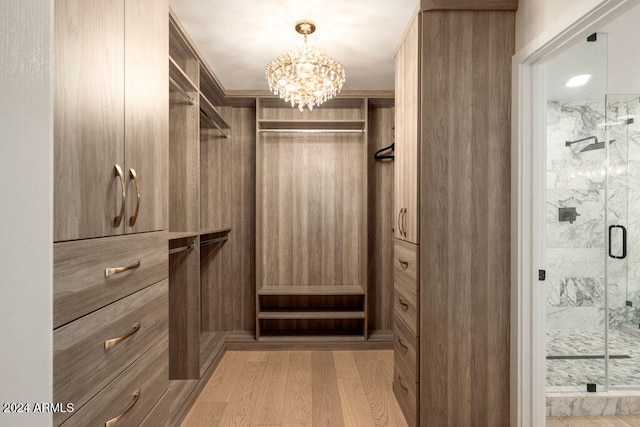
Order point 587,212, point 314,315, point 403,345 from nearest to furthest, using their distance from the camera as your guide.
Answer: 1. point 403,345
2. point 587,212
3. point 314,315

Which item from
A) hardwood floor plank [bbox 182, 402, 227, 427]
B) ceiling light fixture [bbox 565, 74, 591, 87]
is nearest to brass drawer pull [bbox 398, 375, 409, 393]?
hardwood floor plank [bbox 182, 402, 227, 427]

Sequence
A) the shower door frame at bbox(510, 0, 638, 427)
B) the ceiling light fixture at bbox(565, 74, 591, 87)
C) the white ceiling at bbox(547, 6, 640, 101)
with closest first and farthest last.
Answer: the shower door frame at bbox(510, 0, 638, 427), the white ceiling at bbox(547, 6, 640, 101), the ceiling light fixture at bbox(565, 74, 591, 87)

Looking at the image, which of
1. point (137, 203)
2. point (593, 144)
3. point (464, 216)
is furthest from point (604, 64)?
point (137, 203)

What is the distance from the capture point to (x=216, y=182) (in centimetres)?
379

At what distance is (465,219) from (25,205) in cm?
197

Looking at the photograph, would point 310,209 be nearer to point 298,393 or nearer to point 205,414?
point 298,393

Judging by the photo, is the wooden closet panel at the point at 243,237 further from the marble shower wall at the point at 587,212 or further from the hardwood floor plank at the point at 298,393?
the marble shower wall at the point at 587,212

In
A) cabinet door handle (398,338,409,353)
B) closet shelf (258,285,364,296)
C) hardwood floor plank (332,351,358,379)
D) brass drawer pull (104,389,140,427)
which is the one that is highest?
brass drawer pull (104,389,140,427)

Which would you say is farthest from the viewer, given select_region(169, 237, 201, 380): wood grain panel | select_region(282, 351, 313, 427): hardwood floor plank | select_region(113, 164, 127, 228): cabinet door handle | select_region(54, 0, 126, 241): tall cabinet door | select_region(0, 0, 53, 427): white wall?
select_region(169, 237, 201, 380): wood grain panel

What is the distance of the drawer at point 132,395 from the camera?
3.35 feet

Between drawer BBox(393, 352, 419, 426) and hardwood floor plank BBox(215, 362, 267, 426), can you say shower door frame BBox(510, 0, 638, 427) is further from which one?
hardwood floor plank BBox(215, 362, 267, 426)

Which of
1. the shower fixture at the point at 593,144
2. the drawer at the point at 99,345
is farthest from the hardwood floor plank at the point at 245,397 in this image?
the shower fixture at the point at 593,144

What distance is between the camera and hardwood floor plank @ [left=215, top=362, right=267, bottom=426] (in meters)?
2.30

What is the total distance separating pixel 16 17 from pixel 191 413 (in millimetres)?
2557
